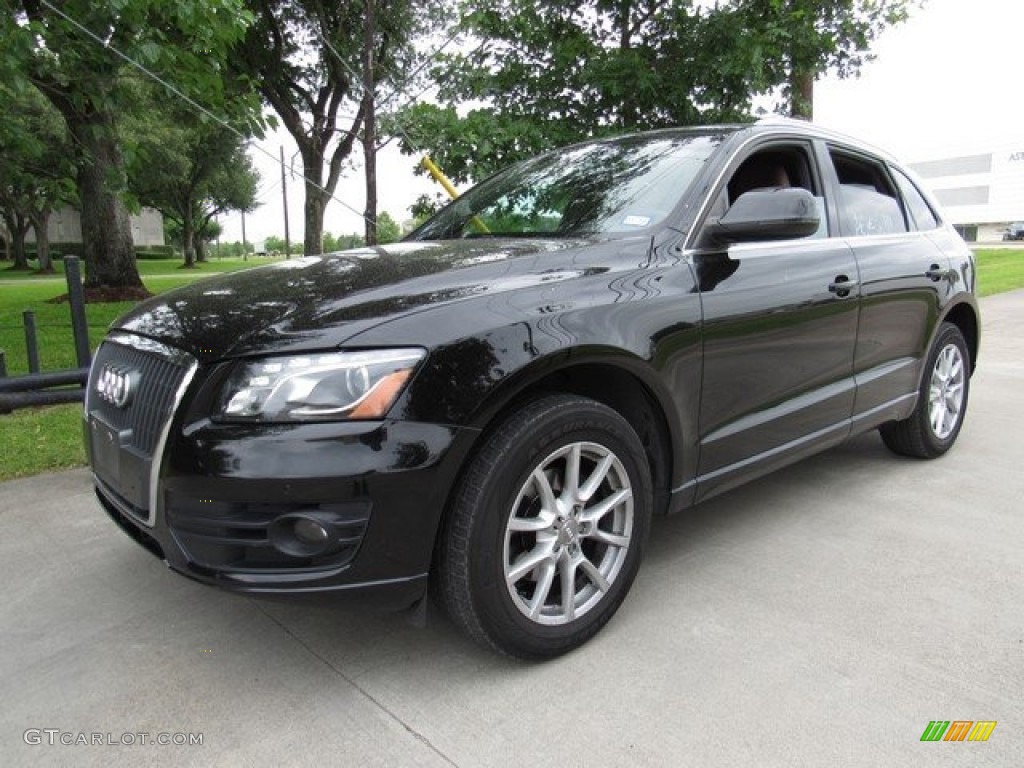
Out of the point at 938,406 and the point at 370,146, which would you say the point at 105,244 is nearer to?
the point at 370,146

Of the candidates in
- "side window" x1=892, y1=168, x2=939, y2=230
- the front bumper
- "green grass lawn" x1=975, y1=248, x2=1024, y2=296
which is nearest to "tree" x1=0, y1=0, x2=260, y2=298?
the front bumper

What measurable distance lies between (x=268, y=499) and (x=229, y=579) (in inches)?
11.1

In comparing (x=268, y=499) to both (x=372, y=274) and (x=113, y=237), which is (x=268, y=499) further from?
(x=113, y=237)

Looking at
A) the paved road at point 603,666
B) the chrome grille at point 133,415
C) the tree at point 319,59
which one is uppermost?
the tree at point 319,59

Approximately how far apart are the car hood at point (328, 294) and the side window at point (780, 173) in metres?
1.05

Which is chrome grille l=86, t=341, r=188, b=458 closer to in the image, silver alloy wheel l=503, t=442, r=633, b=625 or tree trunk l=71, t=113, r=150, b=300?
silver alloy wheel l=503, t=442, r=633, b=625

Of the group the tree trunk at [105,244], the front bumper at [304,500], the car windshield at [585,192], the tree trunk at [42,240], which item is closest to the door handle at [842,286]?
the car windshield at [585,192]

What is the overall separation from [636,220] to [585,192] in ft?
1.38

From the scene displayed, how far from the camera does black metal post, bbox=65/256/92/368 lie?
514 cm

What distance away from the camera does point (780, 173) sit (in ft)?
11.8

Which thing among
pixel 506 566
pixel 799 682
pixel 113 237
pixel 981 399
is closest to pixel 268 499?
pixel 506 566

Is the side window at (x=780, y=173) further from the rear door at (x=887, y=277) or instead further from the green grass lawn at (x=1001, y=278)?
the green grass lawn at (x=1001, y=278)

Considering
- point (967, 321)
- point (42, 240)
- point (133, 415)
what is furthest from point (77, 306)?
point (42, 240)

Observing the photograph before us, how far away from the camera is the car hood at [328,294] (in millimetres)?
2135
